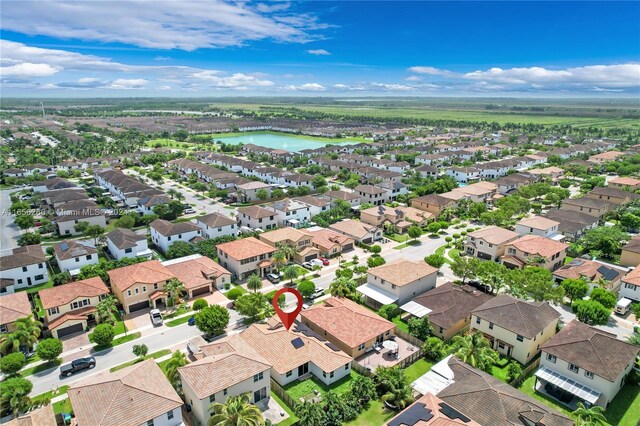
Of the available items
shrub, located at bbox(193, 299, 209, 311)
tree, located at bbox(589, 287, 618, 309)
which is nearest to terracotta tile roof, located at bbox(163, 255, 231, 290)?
shrub, located at bbox(193, 299, 209, 311)

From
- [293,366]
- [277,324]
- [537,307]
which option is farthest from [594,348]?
[277,324]

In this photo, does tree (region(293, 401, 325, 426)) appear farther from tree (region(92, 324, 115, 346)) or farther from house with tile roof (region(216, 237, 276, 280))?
house with tile roof (region(216, 237, 276, 280))

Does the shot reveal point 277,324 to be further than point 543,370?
Yes

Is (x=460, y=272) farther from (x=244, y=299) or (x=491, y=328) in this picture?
(x=244, y=299)

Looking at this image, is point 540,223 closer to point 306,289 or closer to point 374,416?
point 306,289

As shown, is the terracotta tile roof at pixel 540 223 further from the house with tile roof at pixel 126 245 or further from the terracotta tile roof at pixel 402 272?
the house with tile roof at pixel 126 245
